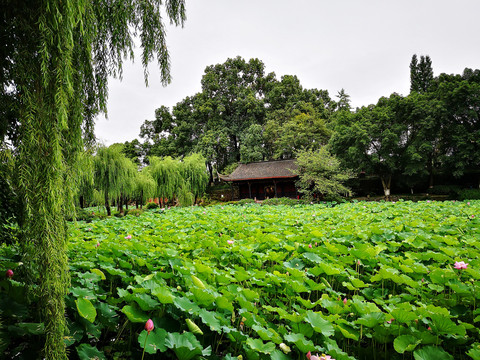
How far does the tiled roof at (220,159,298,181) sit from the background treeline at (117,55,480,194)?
4.07 feet

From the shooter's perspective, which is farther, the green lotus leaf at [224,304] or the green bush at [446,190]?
the green bush at [446,190]

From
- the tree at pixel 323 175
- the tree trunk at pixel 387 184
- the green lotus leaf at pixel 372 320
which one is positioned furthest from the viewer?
the tree trunk at pixel 387 184

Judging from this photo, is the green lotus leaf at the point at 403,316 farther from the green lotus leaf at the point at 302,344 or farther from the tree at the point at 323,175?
the tree at the point at 323,175

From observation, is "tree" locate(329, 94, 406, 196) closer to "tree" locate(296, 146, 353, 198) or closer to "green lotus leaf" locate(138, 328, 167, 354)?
"tree" locate(296, 146, 353, 198)

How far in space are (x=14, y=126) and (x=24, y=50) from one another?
0.72 metres

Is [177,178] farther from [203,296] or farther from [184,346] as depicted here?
[184,346]

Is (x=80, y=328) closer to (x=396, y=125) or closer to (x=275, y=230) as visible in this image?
(x=275, y=230)

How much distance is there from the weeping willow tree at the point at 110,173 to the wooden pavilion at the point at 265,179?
10864mm

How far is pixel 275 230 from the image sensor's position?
3328mm

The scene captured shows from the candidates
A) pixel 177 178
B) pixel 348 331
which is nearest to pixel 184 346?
pixel 348 331

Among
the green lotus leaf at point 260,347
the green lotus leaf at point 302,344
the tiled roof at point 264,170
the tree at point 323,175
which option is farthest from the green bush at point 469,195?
the green lotus leaf at point 260,347

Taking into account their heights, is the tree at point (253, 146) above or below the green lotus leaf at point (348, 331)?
above

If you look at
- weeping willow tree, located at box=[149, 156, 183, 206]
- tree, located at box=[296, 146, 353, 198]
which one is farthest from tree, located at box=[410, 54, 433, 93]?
weeping willow tree, located at box=[149, 156, 183, 206]

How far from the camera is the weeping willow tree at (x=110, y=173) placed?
27.1 feet
